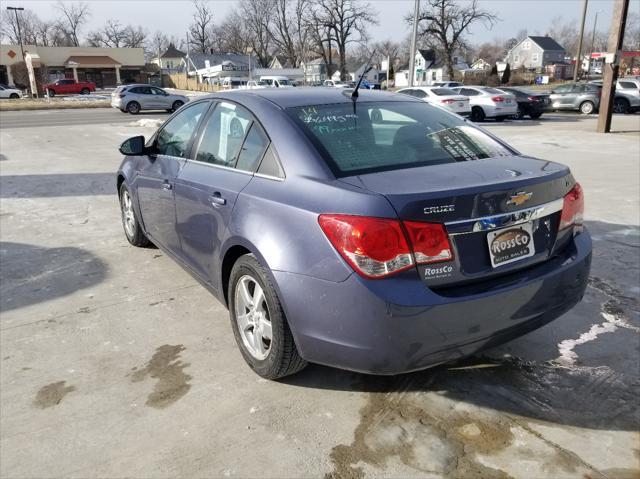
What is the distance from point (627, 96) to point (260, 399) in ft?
95.8

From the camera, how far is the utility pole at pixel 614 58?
14922mm

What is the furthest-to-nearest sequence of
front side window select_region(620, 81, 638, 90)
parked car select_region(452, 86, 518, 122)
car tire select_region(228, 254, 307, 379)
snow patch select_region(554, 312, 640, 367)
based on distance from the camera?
front side window select_region(620, 81, 638, 90)
parked car select_region(452, 86, 518, 122)
snow patch select_region(554, 312, 640, 367)
car tire select_region(228, 254, 307, 379)

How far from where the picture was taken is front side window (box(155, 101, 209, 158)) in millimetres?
3898

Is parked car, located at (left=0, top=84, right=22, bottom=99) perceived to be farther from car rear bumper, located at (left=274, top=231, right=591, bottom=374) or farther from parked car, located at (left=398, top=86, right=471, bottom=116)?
car rear bumper, located at (left=274, top=231, right=591, bottom=374)

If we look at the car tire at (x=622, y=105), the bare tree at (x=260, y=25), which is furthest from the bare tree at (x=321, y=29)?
the car tire at (x=622, y=105)

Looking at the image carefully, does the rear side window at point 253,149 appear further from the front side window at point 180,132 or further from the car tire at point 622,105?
the car tire at point 622,105

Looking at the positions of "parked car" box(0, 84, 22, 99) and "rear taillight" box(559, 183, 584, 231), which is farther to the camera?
"parked car" box(0, 84, 22, 99)

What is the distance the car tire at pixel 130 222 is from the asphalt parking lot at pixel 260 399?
594 millimetres

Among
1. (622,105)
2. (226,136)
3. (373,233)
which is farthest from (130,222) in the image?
(622,105)

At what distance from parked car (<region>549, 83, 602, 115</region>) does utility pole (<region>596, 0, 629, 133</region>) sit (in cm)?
1016

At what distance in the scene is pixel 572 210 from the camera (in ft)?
9.46

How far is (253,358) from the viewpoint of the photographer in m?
3.04

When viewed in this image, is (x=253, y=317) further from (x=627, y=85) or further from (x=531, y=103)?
(x=627, y=85)

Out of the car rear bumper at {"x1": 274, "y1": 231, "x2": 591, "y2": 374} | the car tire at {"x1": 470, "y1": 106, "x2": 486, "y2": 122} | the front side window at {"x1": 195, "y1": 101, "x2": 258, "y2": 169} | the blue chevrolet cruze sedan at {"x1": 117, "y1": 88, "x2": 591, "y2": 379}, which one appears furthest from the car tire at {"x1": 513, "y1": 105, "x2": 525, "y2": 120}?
the car rear bumper at {"x1": 274, "y1": 231, "x2": 591, "y2": 374}
